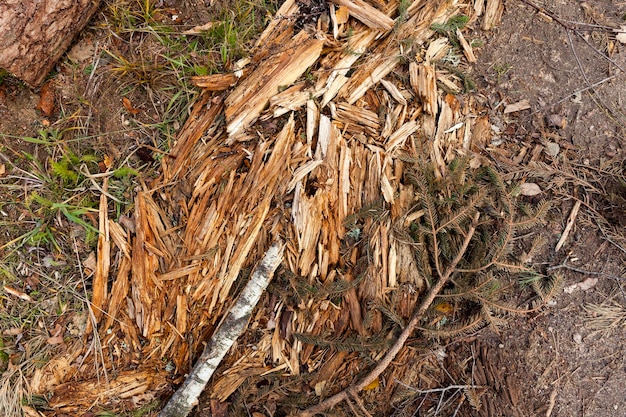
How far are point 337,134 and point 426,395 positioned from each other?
1.46 metres

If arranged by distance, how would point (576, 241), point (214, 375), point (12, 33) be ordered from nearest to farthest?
point (12, 33)
point (214, 375)
point (576, 241)

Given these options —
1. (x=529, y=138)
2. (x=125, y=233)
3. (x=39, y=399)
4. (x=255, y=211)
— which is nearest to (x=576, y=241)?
(x=529, y=138)

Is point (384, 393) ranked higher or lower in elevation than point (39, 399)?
lower

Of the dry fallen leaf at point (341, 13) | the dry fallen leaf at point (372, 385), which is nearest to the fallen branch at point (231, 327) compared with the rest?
the dry fallen leaf at point (372, 385)

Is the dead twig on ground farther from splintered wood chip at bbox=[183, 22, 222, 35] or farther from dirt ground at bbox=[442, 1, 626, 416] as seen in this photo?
splintered wood chip at bbox=[183, 22, 222, 35]

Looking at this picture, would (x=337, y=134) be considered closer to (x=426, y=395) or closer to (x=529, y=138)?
(x=529, y=138)

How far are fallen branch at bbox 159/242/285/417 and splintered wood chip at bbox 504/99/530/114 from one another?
1509mm

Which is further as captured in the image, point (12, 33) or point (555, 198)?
point (555, 198)

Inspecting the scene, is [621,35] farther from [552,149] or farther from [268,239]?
[268,239]

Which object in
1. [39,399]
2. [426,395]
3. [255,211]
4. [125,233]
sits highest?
[125,233]

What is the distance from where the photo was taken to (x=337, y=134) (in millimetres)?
2504

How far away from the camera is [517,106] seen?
2697 mm

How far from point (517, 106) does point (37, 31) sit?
8.47ft

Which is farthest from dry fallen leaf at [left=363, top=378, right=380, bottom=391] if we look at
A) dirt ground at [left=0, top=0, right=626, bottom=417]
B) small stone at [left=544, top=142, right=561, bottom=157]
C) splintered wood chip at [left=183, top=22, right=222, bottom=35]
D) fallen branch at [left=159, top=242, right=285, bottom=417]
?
splintered wood chip at [left=183, top=22, right=222, bottom=35]
